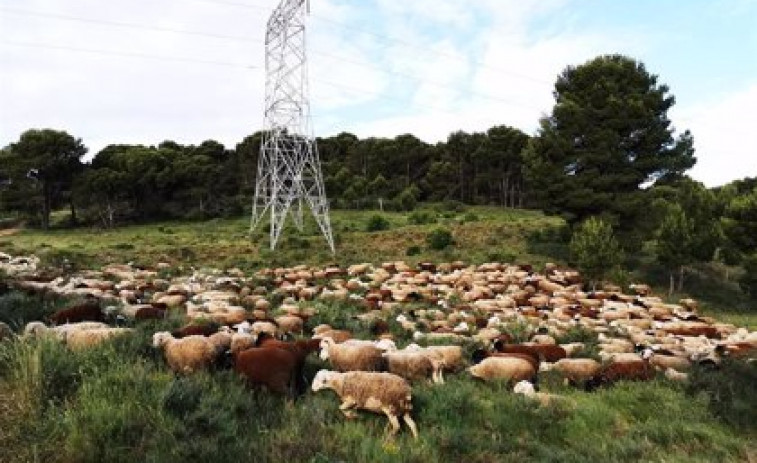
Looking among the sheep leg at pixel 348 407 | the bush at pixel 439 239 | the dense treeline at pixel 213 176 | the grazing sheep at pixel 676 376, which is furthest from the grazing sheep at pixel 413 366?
the dense treeline at pixel 213 176

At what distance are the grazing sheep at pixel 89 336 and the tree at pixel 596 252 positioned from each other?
76.2ft

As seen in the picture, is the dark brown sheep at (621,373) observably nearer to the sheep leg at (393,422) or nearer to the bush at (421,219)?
the sheep leg at (393,422)

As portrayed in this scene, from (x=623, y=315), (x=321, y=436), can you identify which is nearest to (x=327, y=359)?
(x=321, y=436)

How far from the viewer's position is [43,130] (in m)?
60.3

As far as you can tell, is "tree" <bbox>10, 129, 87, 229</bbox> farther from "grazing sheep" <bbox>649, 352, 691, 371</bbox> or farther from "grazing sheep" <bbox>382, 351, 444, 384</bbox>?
"grazing sheep" <bbox>649, 352, 691, 371</bbox>

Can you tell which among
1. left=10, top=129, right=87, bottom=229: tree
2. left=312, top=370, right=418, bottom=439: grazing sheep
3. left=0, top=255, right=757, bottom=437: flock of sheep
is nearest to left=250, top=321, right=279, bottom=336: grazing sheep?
left=0, top=255, right=757, bottom=437: flock of sheep

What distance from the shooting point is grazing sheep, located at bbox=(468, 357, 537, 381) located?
975 centimetres

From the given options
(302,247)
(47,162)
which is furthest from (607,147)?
(47,162)

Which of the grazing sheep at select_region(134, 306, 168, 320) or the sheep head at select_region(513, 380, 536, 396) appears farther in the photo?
the grazing sheep at select_region(134, 306, 168, 320)

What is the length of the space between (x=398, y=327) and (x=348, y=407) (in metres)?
8.41

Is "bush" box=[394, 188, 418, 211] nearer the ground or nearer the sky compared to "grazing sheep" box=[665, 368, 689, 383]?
nearer the sky

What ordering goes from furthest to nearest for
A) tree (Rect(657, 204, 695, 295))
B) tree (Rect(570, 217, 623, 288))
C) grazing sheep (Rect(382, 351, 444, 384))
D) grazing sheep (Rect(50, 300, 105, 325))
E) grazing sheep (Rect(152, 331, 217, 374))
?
tree (Rect(657, 204, 695, 295)) < tree (Rect(570, 217, 623, 288)) < grazing sheep (Rect(50, 300, 105, 325)) < grazing sheep (Rect(382, 351, 444, 384)) < grazing sheep (Rect(152, 331, 217, 374))

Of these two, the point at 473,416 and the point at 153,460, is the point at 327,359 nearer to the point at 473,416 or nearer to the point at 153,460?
the point at 473,416

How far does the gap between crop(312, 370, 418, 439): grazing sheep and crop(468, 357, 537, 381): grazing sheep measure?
2.71 meters
